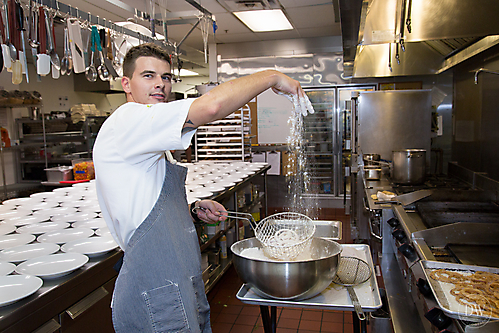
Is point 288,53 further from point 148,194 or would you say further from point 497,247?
point 148,194

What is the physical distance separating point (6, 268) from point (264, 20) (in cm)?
474

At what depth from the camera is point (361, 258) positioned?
165cm

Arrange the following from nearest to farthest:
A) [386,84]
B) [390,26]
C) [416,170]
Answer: [390,26], [416,170], [386,84]

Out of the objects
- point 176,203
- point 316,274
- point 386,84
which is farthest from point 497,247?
point 386,84

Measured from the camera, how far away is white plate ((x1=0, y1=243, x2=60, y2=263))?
1.52 metres

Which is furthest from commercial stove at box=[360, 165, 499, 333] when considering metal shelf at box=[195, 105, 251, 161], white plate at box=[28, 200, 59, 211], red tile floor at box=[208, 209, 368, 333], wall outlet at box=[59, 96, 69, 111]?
wall outlet at box=[59, 96, 69, 111]

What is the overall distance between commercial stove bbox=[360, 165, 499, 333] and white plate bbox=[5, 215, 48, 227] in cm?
188

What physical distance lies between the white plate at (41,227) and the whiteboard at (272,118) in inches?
200

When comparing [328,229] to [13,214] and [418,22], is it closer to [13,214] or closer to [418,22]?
[418,22]

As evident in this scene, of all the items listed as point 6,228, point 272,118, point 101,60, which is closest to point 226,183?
point 101,60

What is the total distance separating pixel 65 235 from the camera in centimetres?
180

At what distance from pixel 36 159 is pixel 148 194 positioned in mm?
6414

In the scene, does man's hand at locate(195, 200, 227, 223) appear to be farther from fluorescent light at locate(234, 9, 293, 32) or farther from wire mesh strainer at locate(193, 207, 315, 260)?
fluorescent light at locate(234, 9, 293, 32)

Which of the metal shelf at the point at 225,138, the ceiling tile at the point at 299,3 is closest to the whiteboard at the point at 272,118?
the metal shelf at the point at 225,138
